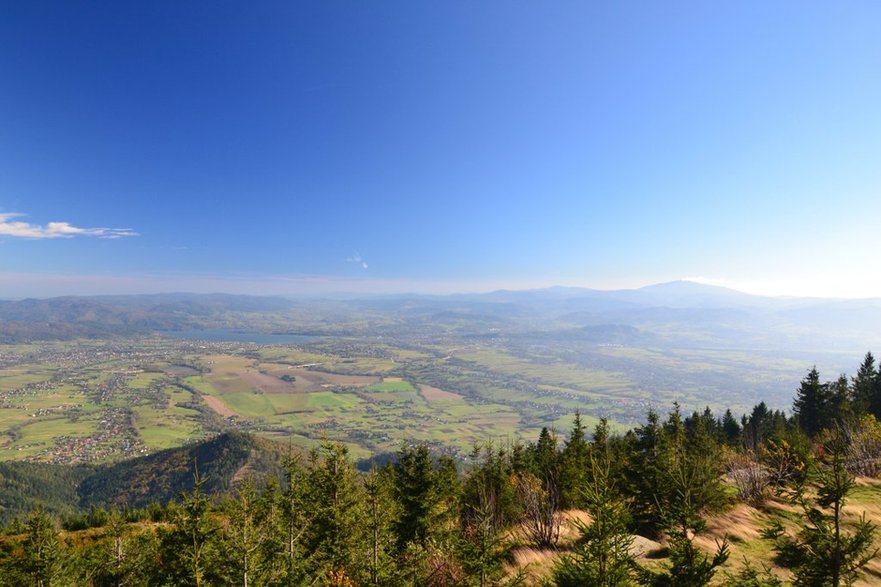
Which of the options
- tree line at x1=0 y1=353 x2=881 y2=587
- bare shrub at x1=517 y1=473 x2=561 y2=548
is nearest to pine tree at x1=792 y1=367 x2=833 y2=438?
tree line at x1=0 y1=353 x2=881 y2=587

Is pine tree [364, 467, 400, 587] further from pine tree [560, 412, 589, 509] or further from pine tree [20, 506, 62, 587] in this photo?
pine tree [20, 506, 62, 587]

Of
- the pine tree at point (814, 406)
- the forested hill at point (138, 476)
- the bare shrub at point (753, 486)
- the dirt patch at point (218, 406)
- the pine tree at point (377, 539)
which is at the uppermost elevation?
the pine tree at point (377, 539)

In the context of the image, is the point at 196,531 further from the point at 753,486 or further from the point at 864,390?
the point at 864,390

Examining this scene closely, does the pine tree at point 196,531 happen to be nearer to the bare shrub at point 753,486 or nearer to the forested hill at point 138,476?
the bare shrub at point 753,486

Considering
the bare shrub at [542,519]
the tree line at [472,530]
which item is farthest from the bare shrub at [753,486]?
the bare shrub at [542,519]

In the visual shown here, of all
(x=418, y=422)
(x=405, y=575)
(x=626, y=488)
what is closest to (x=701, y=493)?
(x=626, y=488)

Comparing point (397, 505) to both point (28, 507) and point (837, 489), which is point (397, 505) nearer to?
point (837, 489)

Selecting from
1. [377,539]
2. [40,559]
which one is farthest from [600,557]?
[40,559]
